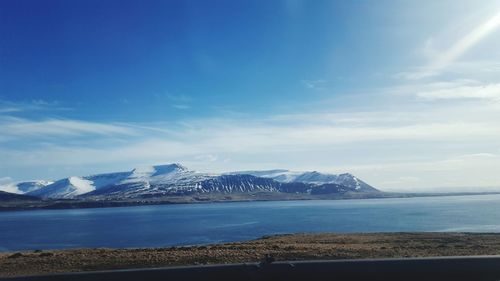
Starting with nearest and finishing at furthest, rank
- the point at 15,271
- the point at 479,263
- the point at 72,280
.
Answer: the point at 72,280 < the point at 479,263 < the point at 15,271

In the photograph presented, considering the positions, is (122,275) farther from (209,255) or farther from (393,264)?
(209,255)

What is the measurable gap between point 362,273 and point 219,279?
6.68 ft

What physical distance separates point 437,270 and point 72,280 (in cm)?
518

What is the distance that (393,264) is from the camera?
789cm

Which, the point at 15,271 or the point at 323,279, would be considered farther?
the point at 15,271

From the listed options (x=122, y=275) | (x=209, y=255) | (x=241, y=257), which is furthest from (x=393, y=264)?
(x=209, y=255)

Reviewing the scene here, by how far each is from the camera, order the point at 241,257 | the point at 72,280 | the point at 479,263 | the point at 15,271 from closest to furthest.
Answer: the point at 72,280 < the point at 479,263 < the point at 15,271 < the point at 241,257

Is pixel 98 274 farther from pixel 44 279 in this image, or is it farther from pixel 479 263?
pixel 479 263

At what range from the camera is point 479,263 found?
8102 mm

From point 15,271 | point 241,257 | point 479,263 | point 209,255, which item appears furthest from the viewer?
point 209,255

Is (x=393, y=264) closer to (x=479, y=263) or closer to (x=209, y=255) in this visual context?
(x=479, y=263)

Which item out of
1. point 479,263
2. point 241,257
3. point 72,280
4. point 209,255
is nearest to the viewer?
point 72,280

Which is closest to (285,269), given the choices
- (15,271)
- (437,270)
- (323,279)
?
(323,279)

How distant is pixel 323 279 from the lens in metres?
7.84
